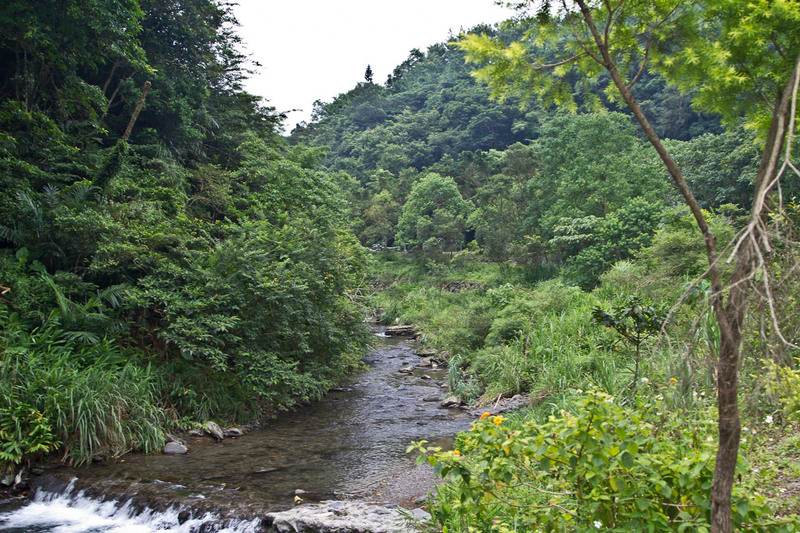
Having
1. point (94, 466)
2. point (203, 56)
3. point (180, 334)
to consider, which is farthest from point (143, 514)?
point (203, 56)

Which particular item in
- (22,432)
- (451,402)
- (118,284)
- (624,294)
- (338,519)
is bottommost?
(451,402)

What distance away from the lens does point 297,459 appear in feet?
24.1

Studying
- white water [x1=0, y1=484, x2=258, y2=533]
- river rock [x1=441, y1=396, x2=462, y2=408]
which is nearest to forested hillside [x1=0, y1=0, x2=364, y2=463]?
white water [x1=0, y1=484, x2=258, y2=533]

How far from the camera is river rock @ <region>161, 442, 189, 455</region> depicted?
24.2 feet

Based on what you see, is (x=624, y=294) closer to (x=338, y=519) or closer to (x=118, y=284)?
(x=338, y=519)

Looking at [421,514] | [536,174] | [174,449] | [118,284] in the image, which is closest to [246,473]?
[174,449]

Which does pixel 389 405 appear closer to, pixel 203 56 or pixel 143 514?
pixel 143 514

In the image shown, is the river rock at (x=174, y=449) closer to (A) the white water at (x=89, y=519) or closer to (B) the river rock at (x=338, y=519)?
(A) the white water at (x=89, y=519)

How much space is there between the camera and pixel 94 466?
21.8 ft

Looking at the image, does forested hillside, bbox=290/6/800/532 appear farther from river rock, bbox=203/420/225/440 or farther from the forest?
river rock, bbox=203/420/225/440

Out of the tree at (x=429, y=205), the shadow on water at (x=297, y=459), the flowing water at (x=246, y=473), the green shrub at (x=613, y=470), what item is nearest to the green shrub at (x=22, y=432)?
the flowing water at (x=246, y=473)

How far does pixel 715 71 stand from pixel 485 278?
24.1 m

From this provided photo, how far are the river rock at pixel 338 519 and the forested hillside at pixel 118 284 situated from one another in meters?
3.53

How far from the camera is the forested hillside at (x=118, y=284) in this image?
7.16 metres
